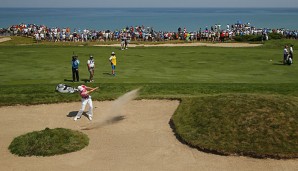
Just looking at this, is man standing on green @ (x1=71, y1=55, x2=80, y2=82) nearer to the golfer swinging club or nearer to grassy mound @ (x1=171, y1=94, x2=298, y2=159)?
the golfer swinging club

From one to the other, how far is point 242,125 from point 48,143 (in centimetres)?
833

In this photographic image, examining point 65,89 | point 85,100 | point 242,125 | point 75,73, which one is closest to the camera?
point 242,125

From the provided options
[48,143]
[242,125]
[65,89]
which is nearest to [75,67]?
[65,89]

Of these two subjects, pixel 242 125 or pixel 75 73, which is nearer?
pixel 242 125

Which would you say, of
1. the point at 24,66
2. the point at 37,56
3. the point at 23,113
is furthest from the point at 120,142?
the point at 37,56

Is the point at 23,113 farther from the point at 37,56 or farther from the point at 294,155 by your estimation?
the point at 37,56

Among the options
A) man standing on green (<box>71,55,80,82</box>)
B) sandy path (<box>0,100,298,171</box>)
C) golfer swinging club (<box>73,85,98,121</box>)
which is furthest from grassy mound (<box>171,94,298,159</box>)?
man standing on green (<box>71,55,80,82</box>)

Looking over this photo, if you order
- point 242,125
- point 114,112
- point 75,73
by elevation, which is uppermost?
point 75,73

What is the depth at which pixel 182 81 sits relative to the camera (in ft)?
85.0

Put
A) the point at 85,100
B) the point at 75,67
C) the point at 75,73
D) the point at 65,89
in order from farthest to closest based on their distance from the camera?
1. the point at 75,73
2. the point at 75,67
3. the point at 65,89
4. the point at 85,100

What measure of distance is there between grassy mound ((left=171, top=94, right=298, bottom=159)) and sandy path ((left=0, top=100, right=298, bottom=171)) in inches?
21.1

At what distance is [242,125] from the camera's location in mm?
16469

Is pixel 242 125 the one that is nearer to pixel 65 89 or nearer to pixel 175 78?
pixel 175 78

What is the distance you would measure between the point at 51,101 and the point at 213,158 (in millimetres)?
10835
